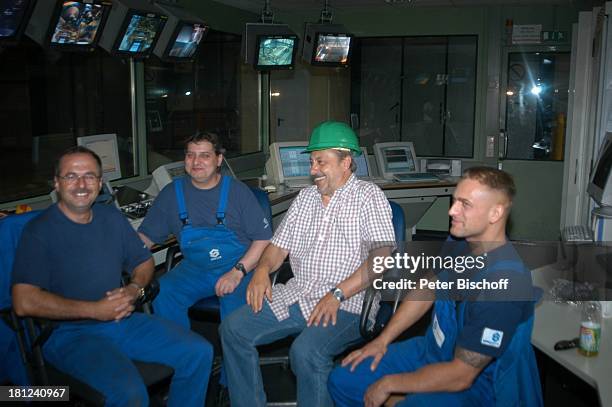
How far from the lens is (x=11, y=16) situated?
304 cm

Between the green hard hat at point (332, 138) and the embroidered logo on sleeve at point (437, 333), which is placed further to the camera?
the green hard hat at point (332, 138)

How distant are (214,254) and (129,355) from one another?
803 mm

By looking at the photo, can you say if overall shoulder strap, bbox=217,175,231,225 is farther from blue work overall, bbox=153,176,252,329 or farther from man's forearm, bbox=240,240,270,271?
man's forearm, bbox=240,240,270,271

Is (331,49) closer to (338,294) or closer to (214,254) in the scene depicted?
(214,254)

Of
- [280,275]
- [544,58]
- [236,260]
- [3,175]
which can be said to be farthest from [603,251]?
[3,175]

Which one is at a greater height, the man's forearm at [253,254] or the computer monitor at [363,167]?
the computer monitor at [363,167]

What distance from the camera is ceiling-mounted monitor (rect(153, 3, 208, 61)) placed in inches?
168

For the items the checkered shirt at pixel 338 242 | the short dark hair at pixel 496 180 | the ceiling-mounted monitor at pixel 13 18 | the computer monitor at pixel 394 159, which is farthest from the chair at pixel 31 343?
the computer monitor at pixel 394 159

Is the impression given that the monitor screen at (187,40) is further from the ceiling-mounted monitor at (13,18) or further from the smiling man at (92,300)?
the smiling man at (92,300)

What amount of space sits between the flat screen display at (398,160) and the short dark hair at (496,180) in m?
3.81

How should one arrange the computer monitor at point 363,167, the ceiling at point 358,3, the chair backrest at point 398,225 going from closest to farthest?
the chair backrest at point 398,225, the computer monitor at point 363,167, the ceiling at point 358,3

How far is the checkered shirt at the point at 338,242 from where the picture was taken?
2.68m

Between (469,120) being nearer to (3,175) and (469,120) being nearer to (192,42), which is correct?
(192,42)

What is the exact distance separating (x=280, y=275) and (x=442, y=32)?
440cm
